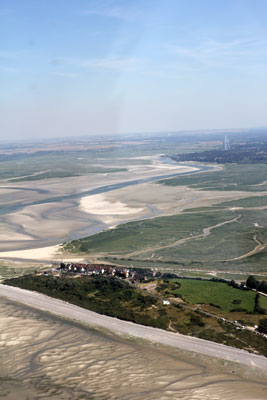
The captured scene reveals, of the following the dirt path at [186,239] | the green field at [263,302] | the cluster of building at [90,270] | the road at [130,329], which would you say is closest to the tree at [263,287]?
the green field at [263,302]

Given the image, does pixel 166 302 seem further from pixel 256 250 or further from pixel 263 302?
pixel 256 250

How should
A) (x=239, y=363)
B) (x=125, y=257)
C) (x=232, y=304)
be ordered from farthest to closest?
(x=125, y=257), (x=232, y=304), (x=239, y=363)

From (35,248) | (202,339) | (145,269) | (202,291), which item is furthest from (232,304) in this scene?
(35,248)

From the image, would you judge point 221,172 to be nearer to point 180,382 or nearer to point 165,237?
point 165,237

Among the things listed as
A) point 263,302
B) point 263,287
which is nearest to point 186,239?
point 263,287

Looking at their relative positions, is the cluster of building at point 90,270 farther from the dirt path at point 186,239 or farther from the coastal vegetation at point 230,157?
the coastal vegetation at point 230,157

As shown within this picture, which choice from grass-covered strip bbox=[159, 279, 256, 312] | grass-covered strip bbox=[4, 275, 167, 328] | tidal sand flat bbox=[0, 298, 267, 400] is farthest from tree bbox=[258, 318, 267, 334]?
grass-covered strip bbox=[4, 275, 167, 328]

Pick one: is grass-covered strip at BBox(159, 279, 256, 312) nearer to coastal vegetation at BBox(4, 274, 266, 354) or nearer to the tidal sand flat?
coastal vegetation at BBox(4, 274, 266, 354)
